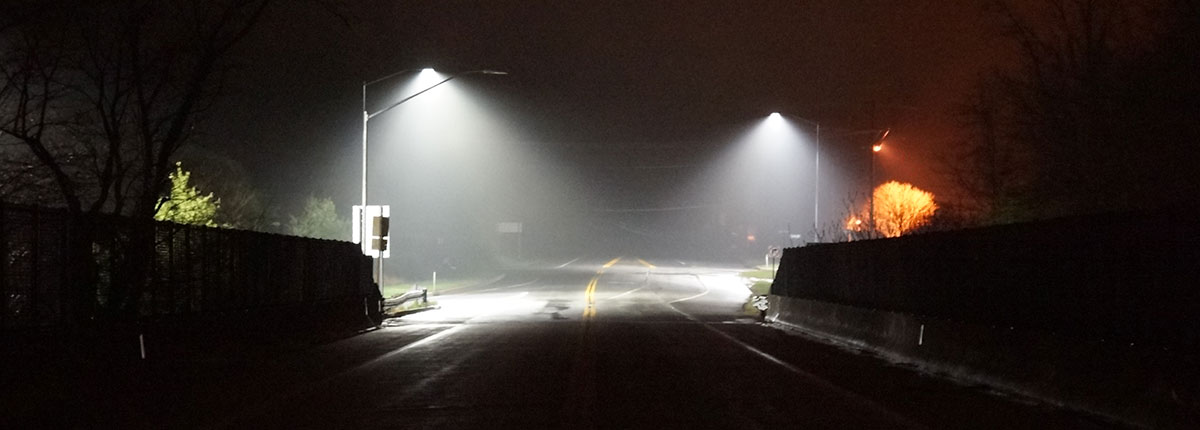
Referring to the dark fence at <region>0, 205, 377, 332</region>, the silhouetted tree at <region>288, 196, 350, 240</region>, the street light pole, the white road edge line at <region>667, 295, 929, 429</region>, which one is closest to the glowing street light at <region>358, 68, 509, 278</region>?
the street light pole

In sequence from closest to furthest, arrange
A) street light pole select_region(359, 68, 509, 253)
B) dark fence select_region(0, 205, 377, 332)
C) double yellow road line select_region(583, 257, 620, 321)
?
dark fence select_region(0, 205, 377, 332) → street light pole select_region(359, 68, 509, 253) → double yellow road line select_region(583, 257, 620, 321)

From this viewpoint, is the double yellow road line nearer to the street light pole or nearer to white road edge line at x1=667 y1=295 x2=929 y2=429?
the street light pole

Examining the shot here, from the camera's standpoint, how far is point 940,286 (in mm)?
18141

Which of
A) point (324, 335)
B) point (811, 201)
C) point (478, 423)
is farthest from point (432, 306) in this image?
point (811, 201)

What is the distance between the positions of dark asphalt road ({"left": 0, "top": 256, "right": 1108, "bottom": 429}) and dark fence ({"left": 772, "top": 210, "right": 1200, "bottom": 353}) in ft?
4.44

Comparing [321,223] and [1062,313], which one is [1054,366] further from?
[321,223]

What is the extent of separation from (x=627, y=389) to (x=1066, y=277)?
227 inches

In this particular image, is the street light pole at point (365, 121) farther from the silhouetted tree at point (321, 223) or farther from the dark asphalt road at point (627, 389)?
the silhouetted tree at point (321, 223)

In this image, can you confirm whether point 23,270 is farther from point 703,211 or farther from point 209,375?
point 703,211

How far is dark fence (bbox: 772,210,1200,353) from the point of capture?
11.3m

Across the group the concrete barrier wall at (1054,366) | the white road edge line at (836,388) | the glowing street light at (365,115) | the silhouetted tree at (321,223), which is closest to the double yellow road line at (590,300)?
the glowing street light at (365,115)

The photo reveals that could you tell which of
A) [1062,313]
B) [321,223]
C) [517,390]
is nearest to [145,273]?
[517,390]

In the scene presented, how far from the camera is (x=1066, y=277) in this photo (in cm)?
1361

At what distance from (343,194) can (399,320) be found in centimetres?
4441
